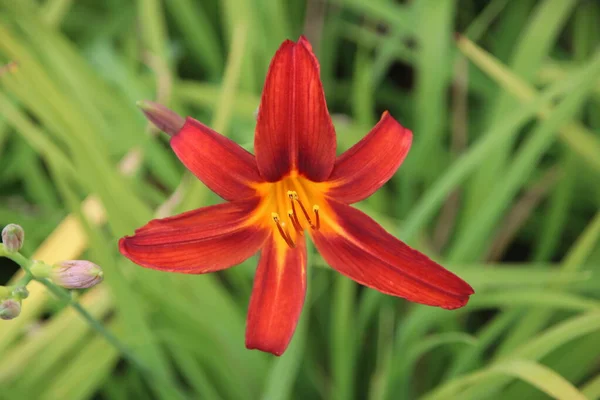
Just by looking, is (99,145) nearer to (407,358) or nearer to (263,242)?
(263,242)

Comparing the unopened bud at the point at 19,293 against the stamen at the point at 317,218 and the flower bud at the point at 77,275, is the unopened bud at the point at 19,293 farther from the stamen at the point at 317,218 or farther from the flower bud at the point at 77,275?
the stamen at the point at 317,218

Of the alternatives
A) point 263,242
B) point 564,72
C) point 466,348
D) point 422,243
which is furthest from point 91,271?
point 564,72

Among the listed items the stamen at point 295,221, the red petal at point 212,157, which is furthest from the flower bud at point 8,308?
the stamen at point 295,221

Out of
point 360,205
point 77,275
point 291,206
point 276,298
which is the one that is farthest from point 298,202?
point 360,205

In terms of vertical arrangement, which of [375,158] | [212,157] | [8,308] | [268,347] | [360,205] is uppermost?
[360,205]

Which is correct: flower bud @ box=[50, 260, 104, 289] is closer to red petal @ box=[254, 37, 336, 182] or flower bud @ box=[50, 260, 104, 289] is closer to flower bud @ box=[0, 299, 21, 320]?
flower bud @ box=[0, 299, 21, 320]

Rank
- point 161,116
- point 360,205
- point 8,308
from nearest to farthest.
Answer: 1. point 8,308
2. point 161,116
3. point 360,205

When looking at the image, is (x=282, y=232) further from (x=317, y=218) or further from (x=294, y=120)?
(x=294, y=120)
